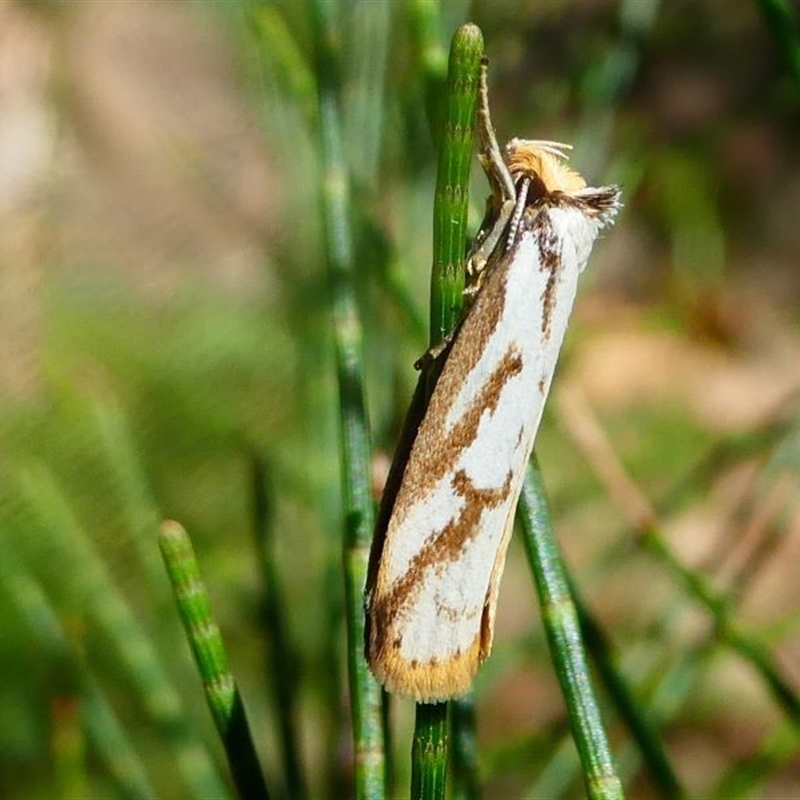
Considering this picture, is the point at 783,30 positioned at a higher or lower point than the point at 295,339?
lower

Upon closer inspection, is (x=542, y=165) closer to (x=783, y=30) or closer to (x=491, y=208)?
(x=491, y=208)

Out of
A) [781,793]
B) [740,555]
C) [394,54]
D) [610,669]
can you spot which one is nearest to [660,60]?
[740,555]

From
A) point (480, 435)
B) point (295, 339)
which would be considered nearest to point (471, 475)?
point (480, 435)

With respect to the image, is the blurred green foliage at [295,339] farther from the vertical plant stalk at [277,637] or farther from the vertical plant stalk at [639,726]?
the vertical plant stalk at [639,726]

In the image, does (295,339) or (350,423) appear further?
(295,339)

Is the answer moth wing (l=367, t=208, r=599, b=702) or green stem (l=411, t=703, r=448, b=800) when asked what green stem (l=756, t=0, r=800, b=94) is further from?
green stem (l=411, t=703, r=448, b=800)
